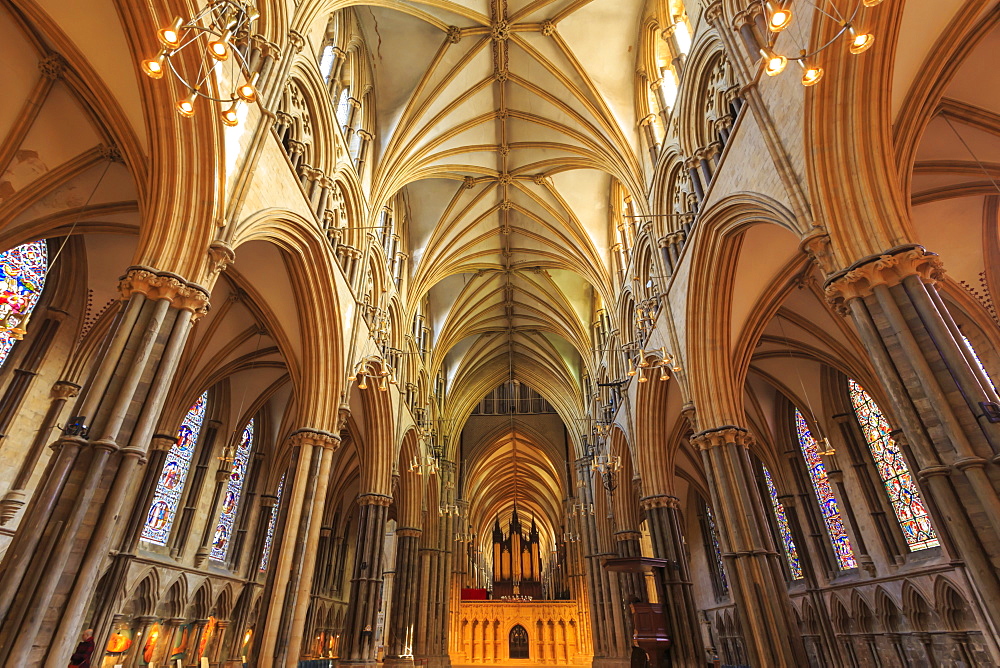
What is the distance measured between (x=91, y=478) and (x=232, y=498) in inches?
530

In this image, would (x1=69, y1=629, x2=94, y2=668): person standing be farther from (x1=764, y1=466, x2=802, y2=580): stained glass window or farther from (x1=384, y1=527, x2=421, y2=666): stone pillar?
(x1=764, y1=466, x2=802, y2=580): stained glass window

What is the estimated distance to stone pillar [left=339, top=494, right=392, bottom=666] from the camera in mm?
13305

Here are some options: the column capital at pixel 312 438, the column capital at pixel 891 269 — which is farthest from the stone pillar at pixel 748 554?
the column capital at pixel 312 438

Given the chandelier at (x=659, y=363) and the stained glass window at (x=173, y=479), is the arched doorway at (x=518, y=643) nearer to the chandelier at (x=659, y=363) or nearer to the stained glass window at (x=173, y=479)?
the stained glass window at (x=173, y=479)

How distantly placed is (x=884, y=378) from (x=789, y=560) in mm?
14115

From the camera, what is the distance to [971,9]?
6.77m

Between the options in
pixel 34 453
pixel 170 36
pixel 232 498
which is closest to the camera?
pixel 170 36

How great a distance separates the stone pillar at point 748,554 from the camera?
8.45 metres

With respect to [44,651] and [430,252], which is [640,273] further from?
[44,651]

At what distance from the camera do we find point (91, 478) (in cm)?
561

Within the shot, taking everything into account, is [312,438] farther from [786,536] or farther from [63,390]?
[786,536]

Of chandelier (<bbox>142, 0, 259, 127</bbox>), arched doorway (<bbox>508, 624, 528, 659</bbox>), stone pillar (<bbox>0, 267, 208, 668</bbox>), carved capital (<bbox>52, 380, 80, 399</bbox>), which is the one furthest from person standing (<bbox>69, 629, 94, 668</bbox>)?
arched doorway (<bbox>508, 624, 528, 659</bbox>)

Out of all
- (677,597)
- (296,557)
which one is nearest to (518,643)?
(677,597)

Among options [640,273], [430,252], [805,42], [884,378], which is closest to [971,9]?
[805,42]
